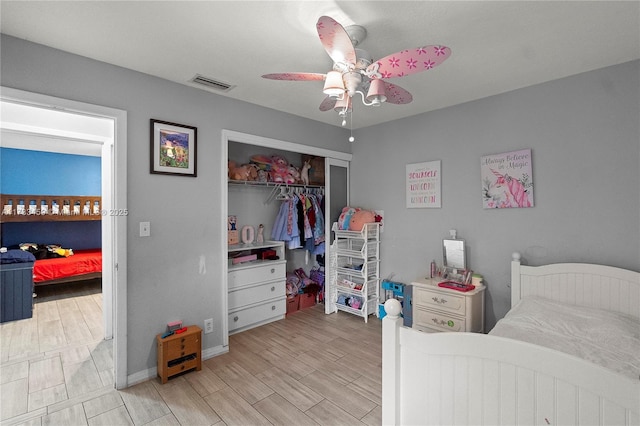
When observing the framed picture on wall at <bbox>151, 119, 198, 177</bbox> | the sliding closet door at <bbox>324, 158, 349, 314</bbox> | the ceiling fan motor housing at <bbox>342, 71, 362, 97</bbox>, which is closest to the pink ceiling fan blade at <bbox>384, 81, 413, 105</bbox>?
the ceiling fan motor housing at <bbox>342, 71, 362, 97</bbox>

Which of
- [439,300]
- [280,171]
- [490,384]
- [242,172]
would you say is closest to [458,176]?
[439,300]

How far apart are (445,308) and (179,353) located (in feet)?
7.64

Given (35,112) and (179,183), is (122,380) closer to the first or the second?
(179,183)

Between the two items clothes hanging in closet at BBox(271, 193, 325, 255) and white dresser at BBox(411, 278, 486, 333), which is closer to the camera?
white dresser at BBox(411, 278, 486, 333)

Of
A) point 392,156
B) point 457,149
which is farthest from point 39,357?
point 457,149

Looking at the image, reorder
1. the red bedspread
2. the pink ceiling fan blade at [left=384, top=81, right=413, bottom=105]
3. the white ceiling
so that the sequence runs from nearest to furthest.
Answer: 1. the white ceiling
2. the pink ceiling fan blade at [left=384, top=81, right=413, bottom=105]
3. the red bedspread

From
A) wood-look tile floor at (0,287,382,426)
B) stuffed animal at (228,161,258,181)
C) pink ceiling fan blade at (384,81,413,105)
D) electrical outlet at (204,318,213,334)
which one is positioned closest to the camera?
pink ceiling fan blade at (384,81,413,105)

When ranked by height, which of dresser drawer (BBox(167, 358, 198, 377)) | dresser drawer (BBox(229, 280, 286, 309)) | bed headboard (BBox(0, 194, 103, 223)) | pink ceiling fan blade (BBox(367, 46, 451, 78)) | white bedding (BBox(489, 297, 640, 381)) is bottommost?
dresser drawer (BBox(167, 358, 198, 377))

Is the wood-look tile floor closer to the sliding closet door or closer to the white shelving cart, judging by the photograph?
the white shelving cart

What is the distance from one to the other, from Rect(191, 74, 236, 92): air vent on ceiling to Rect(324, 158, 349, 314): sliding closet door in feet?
5.22

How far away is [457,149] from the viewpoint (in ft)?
10.5

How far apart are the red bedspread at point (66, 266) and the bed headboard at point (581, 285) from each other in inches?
229

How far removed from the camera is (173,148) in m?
2.60

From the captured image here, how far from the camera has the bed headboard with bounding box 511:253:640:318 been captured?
219 cm
